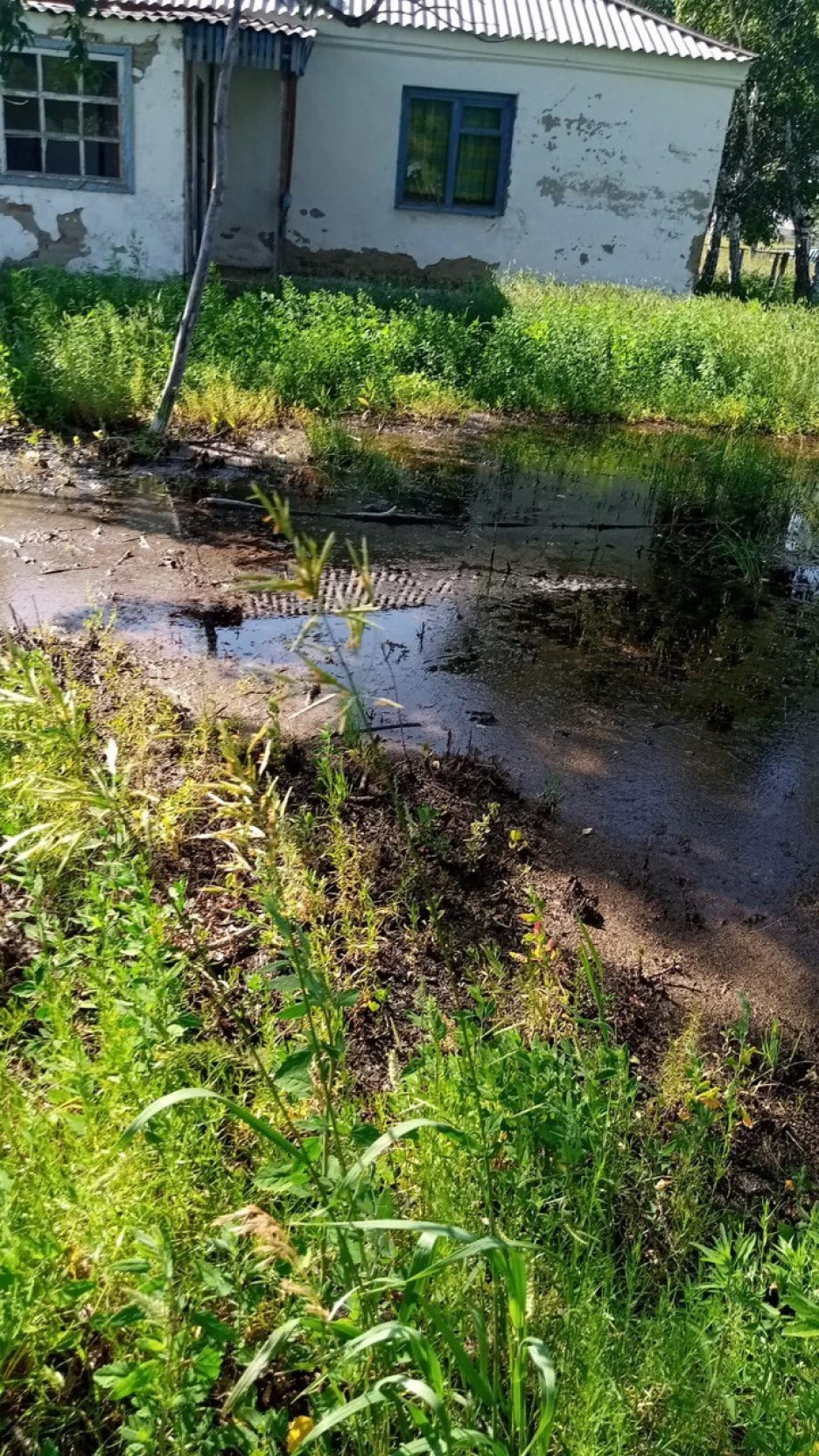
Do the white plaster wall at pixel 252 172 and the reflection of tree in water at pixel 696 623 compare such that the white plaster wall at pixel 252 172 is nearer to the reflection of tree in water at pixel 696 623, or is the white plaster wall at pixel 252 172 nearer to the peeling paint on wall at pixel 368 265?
the peeling paint on wall at pixel 368 265

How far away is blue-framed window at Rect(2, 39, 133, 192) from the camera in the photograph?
1205 centimetres

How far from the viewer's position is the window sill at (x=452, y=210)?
15328 millimetres

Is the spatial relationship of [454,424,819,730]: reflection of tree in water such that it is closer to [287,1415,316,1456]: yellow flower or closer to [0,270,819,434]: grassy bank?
[0,270,819,434]: grassy bank

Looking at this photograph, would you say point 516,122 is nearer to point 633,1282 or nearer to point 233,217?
point 233,217

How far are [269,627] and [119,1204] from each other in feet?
12.3

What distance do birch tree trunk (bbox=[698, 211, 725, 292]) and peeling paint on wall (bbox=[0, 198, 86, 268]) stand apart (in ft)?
36.2

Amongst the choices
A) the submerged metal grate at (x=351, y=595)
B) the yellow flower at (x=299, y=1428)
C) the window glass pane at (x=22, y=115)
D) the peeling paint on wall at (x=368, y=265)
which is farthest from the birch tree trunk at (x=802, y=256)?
the yellow flower at (x=299, y=1428)

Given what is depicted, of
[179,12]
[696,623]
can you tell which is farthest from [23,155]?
[696,623]

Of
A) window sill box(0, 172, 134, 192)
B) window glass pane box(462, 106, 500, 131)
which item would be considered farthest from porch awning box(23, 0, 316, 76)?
window glass pane box(462, 106, 500, 131)

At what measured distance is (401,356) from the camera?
32.5 ft

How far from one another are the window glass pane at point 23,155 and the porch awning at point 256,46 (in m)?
2.00

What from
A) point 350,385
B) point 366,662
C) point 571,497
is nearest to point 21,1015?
point 366,662

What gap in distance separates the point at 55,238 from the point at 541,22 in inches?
293

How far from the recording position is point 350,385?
30.1ft
